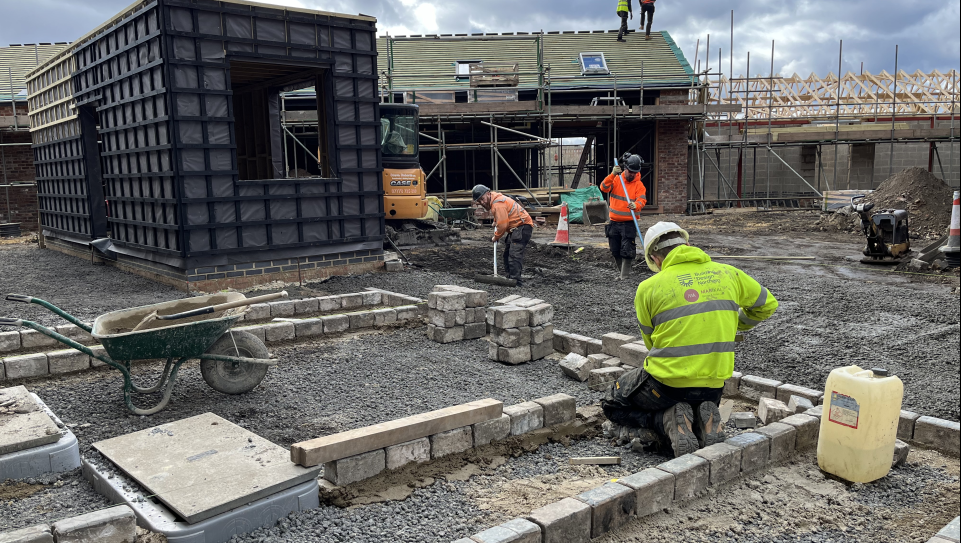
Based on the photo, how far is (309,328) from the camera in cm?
713

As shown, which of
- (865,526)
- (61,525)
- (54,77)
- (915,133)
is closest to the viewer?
(61,525)

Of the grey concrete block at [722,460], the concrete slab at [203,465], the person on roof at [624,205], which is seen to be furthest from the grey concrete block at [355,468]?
the person on roof at [624,205]

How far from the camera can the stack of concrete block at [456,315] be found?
7.03m

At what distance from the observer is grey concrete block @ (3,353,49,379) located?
5.67 m

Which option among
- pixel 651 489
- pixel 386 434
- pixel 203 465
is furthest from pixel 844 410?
pixel 203 465

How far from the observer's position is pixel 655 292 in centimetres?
405

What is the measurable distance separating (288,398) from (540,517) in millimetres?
2855

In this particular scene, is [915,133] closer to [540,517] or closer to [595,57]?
[595,57]

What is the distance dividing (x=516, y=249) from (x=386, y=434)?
6777 millimetres

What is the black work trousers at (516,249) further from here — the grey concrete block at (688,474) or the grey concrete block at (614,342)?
the grey concrete block at (688,474)

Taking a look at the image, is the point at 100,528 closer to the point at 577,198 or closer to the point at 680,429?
the point at 680,429

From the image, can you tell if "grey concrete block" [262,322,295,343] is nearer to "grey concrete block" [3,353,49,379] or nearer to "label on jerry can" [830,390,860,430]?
"grey concrete block" [3,353,49,379]

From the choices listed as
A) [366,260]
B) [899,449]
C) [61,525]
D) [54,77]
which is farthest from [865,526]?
[54,77]

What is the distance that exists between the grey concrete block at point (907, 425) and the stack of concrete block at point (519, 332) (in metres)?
3.00
